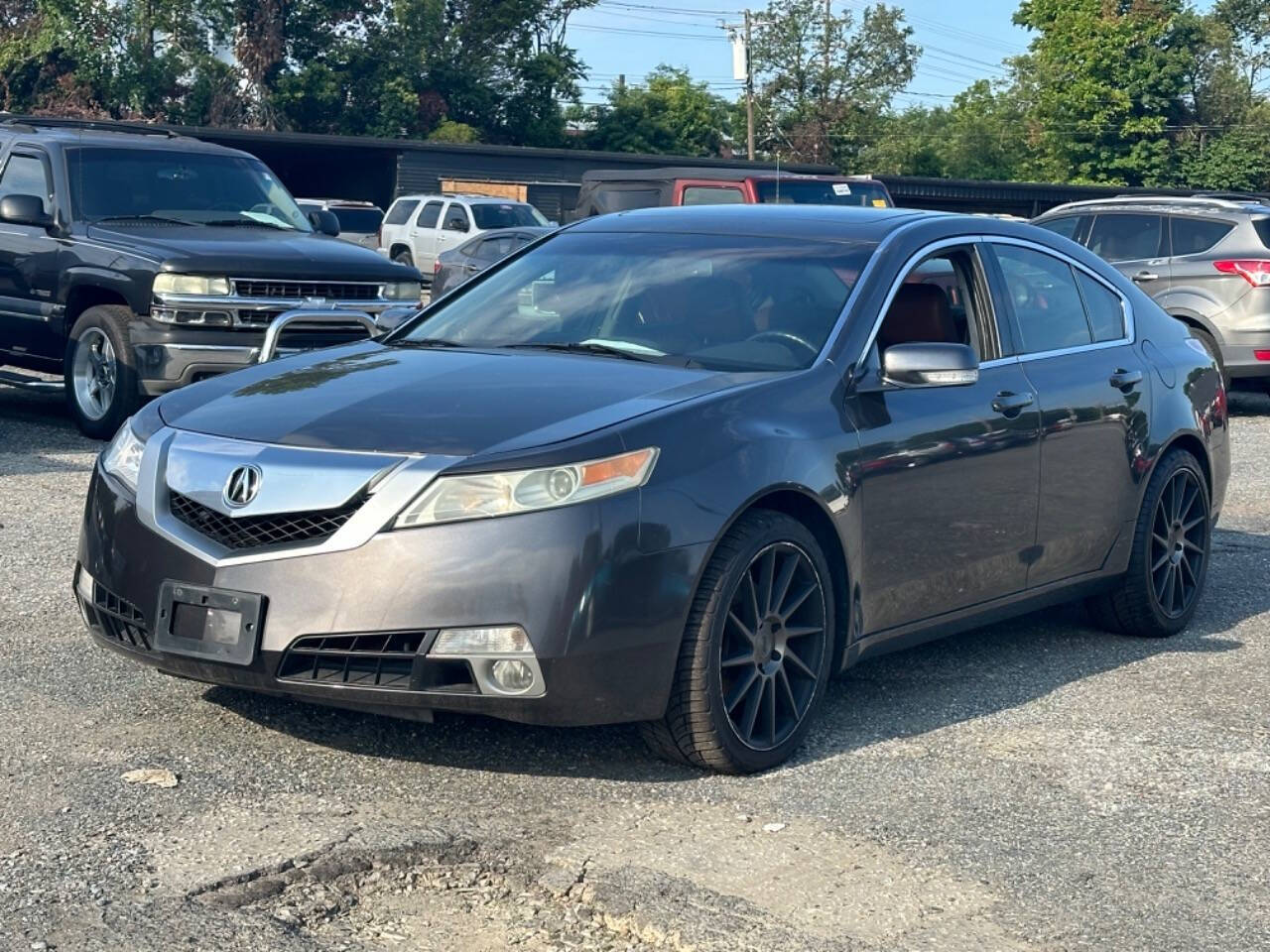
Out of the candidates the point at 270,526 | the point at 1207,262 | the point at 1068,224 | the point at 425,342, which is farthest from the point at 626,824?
the point at 1068,224

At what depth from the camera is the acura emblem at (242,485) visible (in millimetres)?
4688

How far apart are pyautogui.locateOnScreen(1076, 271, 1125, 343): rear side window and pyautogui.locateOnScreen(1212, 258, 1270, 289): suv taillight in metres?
9.22

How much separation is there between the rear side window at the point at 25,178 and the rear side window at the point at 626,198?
8735 millimetres

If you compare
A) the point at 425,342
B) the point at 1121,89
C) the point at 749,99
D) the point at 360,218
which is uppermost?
the point at 1121,89

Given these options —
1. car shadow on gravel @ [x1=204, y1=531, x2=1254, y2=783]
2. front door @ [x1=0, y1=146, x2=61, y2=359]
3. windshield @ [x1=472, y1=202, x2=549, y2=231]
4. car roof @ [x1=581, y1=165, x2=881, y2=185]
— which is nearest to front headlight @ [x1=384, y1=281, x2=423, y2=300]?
front door @ [x1=0, y1=146, x2=61, y2=359]

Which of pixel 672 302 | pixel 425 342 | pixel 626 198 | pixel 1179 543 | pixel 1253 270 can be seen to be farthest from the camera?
pixel 626 198

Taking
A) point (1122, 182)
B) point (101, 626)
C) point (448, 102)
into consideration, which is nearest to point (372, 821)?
point (101, 626)

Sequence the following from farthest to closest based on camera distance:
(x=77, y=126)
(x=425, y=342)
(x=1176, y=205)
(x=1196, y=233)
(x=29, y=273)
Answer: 1. (x=1176, y=205)
2. (x=1196, y=233)
3. (x=77, y=126)
4. (x=29, y=273)
5. (x=425, y=342)

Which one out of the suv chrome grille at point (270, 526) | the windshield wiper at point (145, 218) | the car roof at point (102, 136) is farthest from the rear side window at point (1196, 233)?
the suv chrome grille at point (270, 526)

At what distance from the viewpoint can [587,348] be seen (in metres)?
5.68

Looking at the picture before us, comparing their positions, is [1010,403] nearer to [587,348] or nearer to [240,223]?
[587,348]

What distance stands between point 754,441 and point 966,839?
1.20 m

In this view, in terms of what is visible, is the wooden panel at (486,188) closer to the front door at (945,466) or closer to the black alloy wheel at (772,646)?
the front door at (945,466)

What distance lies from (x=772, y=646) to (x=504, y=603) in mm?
902
